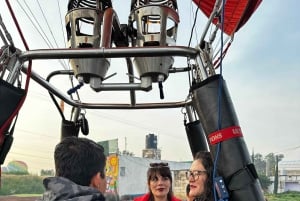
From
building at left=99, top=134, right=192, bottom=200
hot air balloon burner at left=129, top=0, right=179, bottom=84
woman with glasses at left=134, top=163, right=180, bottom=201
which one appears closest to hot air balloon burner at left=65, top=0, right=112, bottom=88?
hot air balloon burner at left=129, top=0, right=179, bottom=84

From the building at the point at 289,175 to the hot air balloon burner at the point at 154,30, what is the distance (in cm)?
2588

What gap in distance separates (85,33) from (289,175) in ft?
100

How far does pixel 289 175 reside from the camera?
29859 millimetres

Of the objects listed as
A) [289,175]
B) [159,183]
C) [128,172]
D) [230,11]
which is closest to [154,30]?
[230,11]

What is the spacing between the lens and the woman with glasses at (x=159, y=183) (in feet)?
8.09

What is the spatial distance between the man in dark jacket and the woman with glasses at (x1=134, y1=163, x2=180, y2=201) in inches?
49.6

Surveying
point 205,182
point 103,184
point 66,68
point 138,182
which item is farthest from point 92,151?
point 138,182

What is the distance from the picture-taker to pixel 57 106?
2.30 metres

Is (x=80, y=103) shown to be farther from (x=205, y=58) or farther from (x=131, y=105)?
(x=205, y=58)

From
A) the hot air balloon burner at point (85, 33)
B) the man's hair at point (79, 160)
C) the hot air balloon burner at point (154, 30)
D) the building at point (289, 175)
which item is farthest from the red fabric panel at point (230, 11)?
the building at point (289, 175)

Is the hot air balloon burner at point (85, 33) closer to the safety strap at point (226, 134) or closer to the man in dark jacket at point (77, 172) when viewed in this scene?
the man in dark jacket at point (77, 172)

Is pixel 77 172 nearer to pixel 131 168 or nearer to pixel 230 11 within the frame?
pixel 230 11

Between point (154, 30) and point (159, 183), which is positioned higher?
point (154, 30)

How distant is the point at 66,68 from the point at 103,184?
3.46 ft
